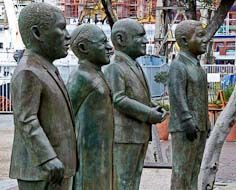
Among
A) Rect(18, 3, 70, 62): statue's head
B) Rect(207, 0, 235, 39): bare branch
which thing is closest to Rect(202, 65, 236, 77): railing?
Rect(207, 0, 235, 39): bare branch

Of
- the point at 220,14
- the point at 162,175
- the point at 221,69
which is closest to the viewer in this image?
the point at 162,175

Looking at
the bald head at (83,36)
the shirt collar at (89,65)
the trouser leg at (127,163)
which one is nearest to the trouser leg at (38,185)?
the shirt collar at (89,65)

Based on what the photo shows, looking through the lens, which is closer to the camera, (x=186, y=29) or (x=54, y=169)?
(x=54, y=169)

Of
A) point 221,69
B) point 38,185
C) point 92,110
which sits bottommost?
point 221,69

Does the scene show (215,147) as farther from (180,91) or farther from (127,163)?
(127,163)

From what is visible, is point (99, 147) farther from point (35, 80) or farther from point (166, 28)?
point (166, 28)

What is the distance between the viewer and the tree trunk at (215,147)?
797cm

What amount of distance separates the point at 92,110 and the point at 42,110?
91cm

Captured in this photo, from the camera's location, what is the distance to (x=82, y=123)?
16.6ft

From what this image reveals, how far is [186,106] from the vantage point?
21.0ft

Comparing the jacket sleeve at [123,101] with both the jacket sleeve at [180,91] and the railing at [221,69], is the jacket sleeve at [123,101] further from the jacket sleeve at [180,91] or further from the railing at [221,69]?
the railing at [221,69]

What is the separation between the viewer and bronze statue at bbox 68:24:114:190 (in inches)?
198

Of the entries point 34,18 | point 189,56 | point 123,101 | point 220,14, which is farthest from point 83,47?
point 220,14

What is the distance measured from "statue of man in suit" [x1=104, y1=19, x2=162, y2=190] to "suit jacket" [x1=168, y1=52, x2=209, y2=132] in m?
0.57
